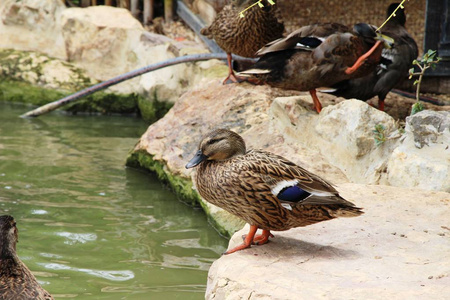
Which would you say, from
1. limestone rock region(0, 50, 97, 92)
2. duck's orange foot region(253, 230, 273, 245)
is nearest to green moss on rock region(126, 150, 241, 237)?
duck's orange foot region(253, 230, 273, 245)

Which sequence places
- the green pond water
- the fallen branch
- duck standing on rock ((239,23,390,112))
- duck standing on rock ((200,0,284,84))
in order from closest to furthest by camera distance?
1. the green pond water
2. duck standing on rock ((239,23,390,112))
3. duck standing on rock ((200,0,284,84))
4. the fallen branch

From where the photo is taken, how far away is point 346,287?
3092 mm

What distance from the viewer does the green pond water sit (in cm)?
479

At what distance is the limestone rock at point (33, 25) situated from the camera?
11469mm

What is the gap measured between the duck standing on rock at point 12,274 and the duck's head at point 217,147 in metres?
1.00

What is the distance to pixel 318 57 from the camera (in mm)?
5973

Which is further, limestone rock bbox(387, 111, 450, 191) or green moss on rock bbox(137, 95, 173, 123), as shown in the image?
green moss on rock bbox(137, 95, 173, 123)

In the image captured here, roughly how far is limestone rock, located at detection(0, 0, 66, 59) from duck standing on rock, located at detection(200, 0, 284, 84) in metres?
5.08

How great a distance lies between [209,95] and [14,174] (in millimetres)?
2159

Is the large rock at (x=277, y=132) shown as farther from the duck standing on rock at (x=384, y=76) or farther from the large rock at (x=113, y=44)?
the large rock at (x=113, y=44)

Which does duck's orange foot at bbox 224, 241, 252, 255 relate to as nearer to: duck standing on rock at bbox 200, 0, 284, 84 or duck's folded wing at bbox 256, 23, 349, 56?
duck's folded wing at bbox 256, 23, 349, 56

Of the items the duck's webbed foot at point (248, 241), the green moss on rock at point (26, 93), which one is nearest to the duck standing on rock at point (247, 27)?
the duck's webbed foot at point (248, 241)

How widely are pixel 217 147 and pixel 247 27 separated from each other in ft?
10.7

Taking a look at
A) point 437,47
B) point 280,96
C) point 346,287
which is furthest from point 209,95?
point 346,287
